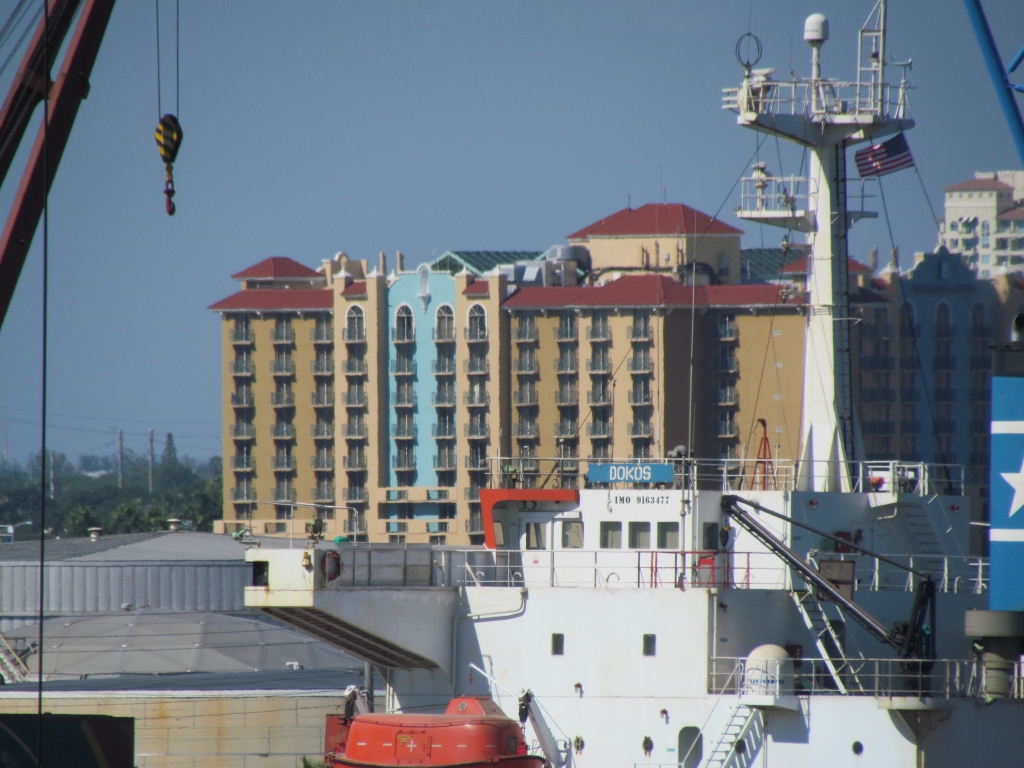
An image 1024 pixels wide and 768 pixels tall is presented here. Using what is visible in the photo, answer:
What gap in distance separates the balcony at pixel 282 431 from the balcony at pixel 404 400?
30.3 ft

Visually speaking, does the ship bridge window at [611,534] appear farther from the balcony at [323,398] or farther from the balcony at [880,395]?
the balcony at [323,398]

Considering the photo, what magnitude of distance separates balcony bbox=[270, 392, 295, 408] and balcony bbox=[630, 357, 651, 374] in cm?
3127

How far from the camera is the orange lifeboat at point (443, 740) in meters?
30.3

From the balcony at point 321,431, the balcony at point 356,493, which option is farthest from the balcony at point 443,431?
the balcony at point 321,431

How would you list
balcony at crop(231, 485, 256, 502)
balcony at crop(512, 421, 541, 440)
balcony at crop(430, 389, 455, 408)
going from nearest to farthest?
1. balcony at crop(512, 421, 541, 440)
2. balcony at crop(430, 389, 455, 408)
3. balcony at crop(231, 485, 256, 502)

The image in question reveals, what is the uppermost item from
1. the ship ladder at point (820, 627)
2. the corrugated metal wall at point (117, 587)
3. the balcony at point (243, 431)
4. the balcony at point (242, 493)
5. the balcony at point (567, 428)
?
the balcony at point (567, 428)

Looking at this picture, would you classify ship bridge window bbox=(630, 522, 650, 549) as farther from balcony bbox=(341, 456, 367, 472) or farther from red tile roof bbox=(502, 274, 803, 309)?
balcony bbox=(341, 456, 367, 472)

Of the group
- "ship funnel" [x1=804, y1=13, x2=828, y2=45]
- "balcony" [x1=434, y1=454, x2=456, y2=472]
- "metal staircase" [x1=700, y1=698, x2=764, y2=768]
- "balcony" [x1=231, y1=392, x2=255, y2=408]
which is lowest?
"metal staircase" [x1=700, y1=698, x2=764, y2=768]

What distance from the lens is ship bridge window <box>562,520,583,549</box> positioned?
1401 inches

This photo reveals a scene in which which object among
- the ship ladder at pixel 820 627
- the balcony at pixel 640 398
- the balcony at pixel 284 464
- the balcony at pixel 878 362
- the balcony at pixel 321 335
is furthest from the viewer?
the balcony at pixel 321 335

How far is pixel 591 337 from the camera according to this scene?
118 meters

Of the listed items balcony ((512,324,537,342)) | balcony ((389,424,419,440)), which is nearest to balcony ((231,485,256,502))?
balcony ((389,424,419,440))

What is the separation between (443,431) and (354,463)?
25.8 ft

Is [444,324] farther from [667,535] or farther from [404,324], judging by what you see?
[667,535]
